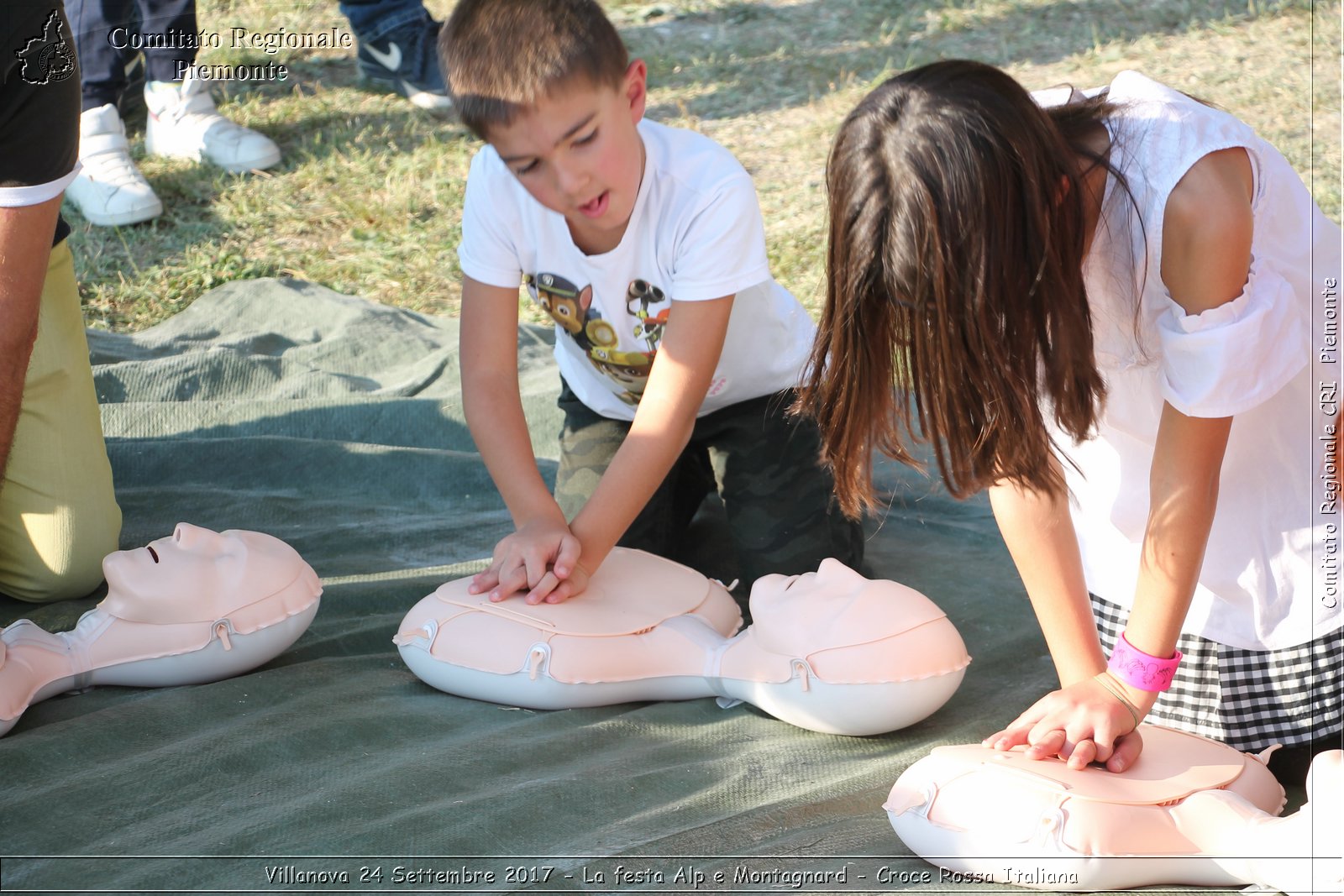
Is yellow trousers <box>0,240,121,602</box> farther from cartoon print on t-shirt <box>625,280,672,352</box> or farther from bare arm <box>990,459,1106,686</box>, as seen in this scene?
bare arm <box>990,459,1106,686</box>

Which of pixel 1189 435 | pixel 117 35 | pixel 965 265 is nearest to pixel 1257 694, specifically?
pixel 1189 435

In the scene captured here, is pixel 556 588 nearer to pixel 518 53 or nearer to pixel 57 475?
pixel 518 53

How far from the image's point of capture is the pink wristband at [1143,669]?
115 cm

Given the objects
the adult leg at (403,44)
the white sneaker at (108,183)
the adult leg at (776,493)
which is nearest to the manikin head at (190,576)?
the adult leg at (776,493)

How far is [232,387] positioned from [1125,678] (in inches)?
68.1

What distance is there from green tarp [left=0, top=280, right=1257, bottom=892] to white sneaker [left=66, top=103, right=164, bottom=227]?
55.8 inches

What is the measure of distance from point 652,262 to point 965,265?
0.66 meters

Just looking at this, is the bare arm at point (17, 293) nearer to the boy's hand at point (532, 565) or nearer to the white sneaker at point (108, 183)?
the boy's hand at point (532, 565)

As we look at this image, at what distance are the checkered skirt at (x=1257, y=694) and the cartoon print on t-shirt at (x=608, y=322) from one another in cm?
73

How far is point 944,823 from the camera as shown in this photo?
3.51ft

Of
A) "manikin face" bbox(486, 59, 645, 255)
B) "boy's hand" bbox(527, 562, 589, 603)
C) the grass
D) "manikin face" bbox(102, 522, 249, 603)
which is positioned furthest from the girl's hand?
the grass

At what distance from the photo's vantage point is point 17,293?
4.73 feet

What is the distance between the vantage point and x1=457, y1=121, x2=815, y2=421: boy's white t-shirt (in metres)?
1.51

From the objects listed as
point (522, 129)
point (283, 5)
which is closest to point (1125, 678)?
point (522, 129)
